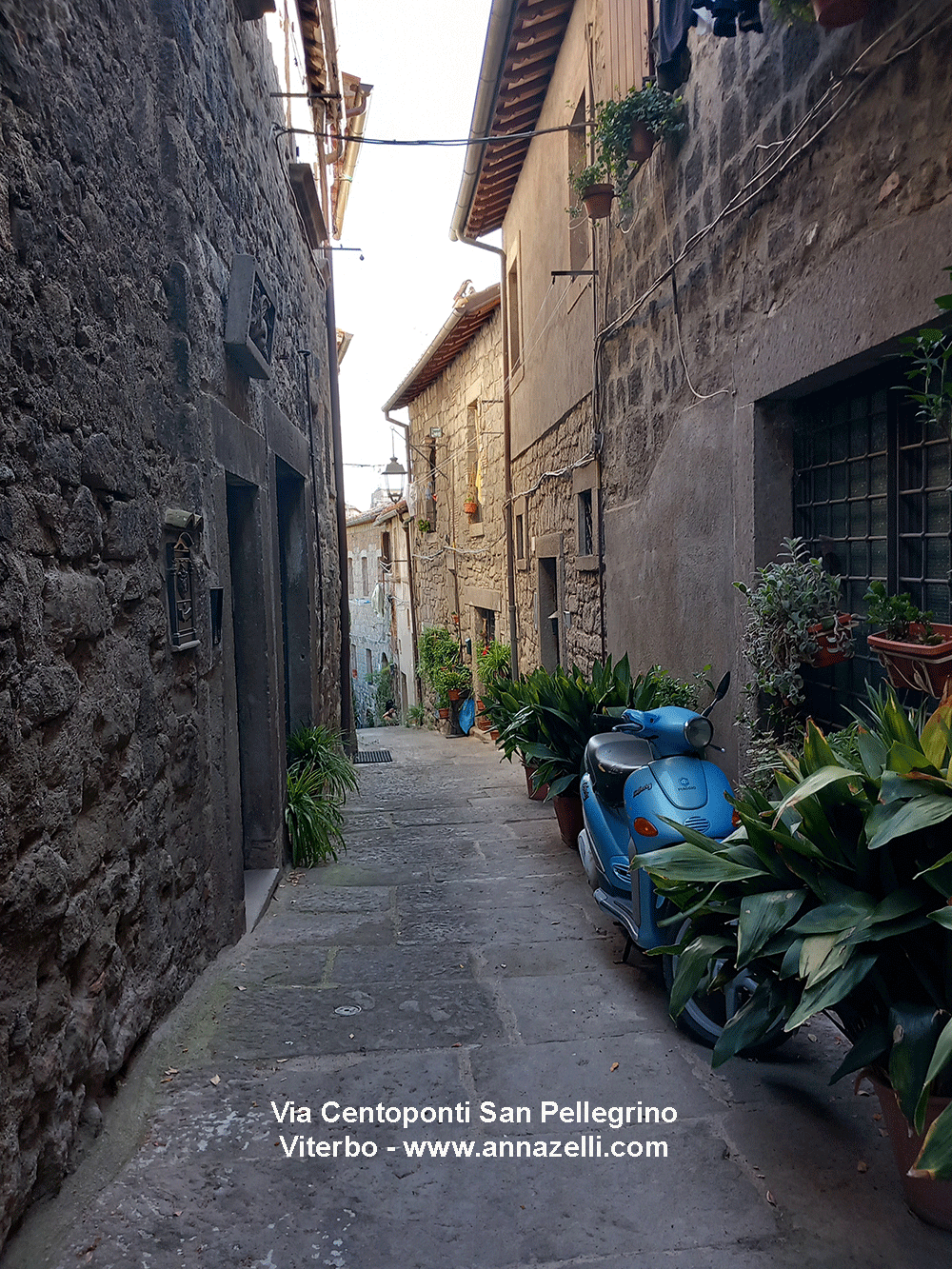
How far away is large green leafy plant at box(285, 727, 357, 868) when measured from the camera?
192 inches

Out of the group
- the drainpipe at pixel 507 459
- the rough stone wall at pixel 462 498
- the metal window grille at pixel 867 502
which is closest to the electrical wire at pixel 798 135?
the metal window grille at pixel 867 502

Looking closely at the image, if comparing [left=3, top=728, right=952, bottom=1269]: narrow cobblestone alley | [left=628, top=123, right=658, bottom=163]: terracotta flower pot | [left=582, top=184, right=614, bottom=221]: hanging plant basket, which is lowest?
[left=3, top=728, right=952, bottom=1269]: narrow cobblestone alley

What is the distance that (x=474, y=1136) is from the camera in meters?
2.27

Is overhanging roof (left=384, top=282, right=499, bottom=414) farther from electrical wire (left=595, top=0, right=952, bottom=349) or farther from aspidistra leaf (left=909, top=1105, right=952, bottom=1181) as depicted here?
aspidistra leaf (left=909, top=1105, right=952, bottom=1181)

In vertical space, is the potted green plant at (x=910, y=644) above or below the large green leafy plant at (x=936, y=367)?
below

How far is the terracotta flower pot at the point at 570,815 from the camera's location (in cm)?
500

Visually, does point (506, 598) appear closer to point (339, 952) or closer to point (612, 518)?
point (612, 518)

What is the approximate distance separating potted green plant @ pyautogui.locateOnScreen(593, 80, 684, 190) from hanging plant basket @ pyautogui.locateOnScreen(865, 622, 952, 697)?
325cm

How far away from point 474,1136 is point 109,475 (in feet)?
6.33

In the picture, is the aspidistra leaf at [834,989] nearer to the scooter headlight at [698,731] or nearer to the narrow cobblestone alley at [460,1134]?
the narrow cobblestone alley at [460,1134]

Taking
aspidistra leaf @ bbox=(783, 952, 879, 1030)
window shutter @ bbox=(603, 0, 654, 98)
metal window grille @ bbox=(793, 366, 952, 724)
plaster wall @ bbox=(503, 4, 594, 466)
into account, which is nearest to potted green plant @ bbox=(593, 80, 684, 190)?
window shutter @ bbox=(603, 0, 654, 98)

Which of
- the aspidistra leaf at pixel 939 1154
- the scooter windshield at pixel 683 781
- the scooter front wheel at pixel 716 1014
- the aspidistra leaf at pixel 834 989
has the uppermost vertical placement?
the scooter windshield at pixel 683 781

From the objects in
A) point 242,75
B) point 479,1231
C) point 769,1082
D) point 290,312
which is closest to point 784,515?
point 769,1082

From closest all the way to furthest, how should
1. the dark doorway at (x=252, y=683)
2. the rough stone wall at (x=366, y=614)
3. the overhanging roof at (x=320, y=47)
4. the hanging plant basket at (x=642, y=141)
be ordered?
the dark doorway at (x=252, y=683), the hanging plant basket at (x=642, y=141), the overhanging roof at (x=320, y=47), the rough stone wall at (x=366, y=614)
